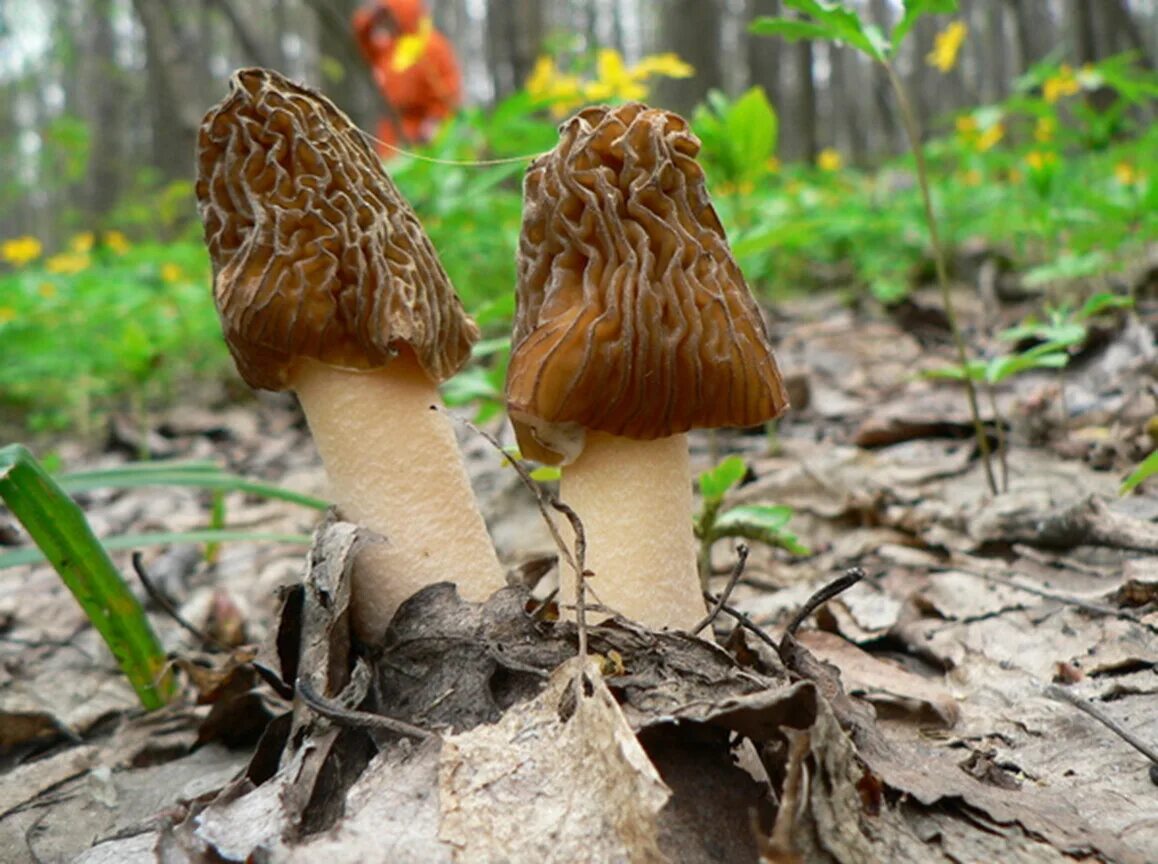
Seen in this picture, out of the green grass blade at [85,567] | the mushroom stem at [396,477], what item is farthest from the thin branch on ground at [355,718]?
the green grass blade at [85,567]

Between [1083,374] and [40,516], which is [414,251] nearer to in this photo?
[40,516]

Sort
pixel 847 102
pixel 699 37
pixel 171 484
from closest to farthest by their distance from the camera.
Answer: pixel 171 484 < pixel 699 37 < pixel 847 102

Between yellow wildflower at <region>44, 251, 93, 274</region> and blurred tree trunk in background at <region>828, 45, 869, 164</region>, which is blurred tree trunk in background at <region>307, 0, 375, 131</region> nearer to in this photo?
yellow wildflower at <region>44, 251, 93, 274</region>

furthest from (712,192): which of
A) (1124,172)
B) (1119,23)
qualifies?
(1119,23)

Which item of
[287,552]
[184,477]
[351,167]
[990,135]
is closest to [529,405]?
[351,167]

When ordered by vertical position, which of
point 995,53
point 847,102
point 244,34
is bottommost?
point 244,34

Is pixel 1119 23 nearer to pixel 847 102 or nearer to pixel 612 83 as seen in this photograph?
pixel 612 83
